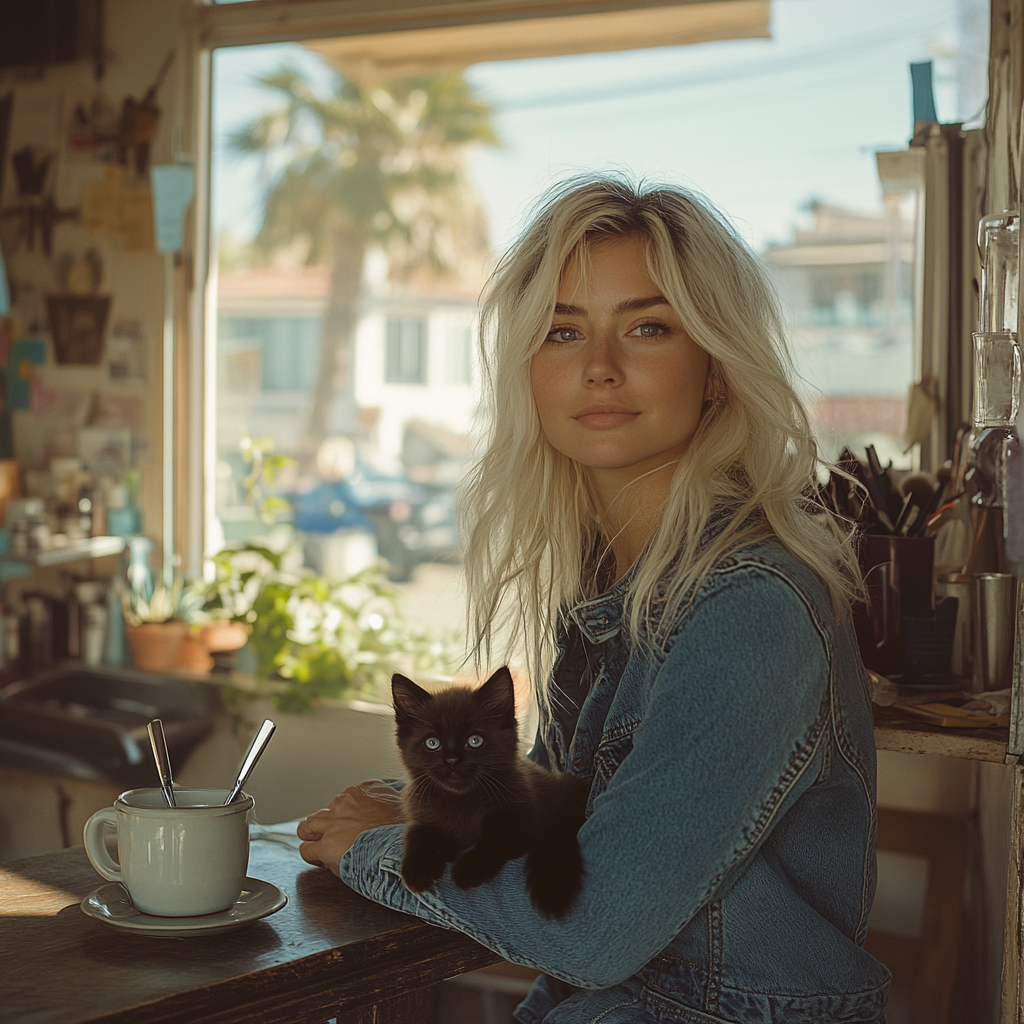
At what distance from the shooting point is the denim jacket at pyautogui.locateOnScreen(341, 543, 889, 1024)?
3.16 feet

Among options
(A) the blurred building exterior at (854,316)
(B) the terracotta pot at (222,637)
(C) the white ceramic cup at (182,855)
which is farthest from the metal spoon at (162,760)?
(B) the terracotta pot at (222,637)

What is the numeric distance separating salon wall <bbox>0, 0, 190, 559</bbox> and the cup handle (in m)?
2.41

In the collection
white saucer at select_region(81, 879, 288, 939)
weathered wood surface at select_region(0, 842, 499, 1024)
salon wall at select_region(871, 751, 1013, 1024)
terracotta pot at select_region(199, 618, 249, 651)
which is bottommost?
salon wall at select_region(871, 751, 1013, 1024)

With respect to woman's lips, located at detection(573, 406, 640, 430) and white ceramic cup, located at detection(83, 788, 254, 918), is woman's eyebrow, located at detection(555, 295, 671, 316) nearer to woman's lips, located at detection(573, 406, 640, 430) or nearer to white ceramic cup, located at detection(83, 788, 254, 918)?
woman's lips, located at detection(573, 406, 640, 430)

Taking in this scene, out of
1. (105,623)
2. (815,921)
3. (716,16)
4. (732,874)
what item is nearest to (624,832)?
(732,874)

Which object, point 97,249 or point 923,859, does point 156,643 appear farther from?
point 923,859

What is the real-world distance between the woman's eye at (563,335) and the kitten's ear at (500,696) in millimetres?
397

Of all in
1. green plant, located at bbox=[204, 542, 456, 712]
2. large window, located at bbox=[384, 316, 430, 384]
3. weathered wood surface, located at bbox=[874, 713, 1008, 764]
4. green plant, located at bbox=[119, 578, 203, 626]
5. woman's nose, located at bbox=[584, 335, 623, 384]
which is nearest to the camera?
woman's nose, located at bbox=[584, 335, 623, 384]

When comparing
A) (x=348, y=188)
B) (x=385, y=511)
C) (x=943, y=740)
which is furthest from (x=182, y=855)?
(x=348, y=188)

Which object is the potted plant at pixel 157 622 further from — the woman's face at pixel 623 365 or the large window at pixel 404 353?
the woman's face at pixel 623 365

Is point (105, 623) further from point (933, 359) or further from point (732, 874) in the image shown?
point (732, 874)

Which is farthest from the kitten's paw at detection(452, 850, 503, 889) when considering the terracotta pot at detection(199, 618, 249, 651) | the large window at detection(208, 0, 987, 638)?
the terracotta pot at detection(199, 618, 249, 651)

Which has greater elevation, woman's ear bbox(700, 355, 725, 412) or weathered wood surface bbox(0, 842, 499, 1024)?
woman's ear bbox(700, 355, 725, 412)

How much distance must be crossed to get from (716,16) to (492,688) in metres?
2.24
